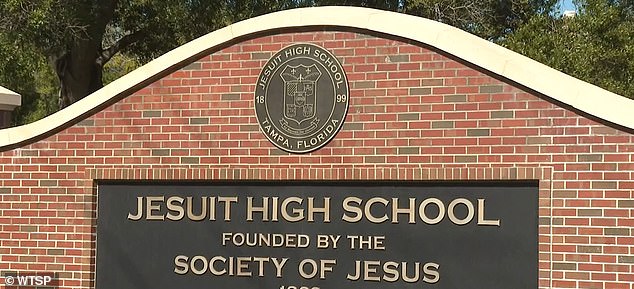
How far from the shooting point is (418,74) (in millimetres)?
7957

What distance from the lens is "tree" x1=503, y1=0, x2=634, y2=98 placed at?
14.3 metres

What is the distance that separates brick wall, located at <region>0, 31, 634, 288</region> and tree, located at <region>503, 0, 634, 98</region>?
6.95 m

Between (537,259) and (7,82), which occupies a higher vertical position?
(7,82)

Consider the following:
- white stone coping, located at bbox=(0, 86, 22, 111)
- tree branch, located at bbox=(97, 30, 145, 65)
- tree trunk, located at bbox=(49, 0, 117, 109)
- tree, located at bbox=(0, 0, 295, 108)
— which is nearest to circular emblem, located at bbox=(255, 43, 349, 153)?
white stone coping, located at bbox=(0, 86, 22, 111)

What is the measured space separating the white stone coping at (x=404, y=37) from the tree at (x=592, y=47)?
691cm

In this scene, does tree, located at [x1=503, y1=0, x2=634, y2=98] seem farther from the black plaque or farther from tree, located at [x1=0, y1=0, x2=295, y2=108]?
the black plaque

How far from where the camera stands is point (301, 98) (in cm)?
829

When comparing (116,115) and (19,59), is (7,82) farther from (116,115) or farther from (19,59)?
(116,115)

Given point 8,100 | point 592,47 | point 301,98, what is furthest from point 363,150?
point 592,47

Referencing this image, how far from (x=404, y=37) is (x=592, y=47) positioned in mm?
7524

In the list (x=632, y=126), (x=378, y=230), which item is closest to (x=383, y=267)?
(x=378, y=230)

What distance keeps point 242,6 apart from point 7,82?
4.90 m

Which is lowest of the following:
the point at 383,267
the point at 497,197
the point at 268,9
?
the point at 383,267

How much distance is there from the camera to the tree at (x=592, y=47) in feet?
47.0
